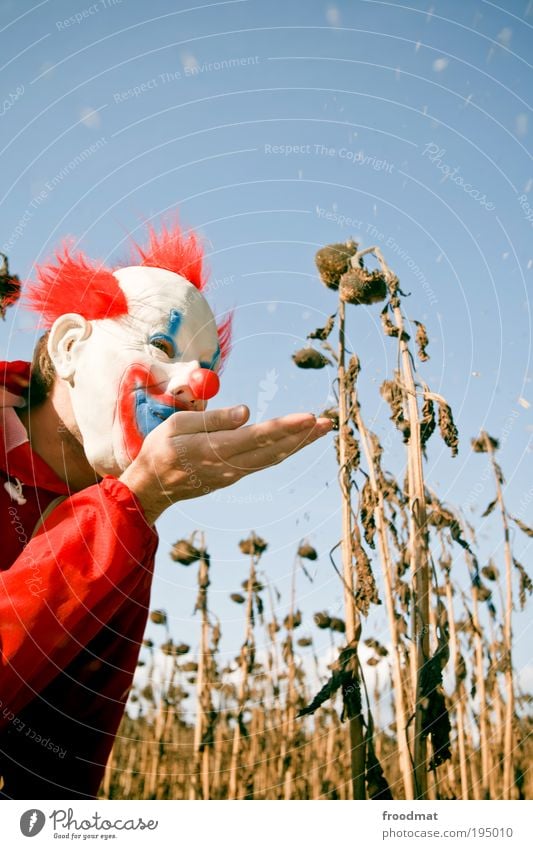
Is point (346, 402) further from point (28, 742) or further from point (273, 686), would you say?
point (273, 686)

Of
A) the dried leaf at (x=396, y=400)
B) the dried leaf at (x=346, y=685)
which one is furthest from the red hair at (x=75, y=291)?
the dried leaf at (x=346, y=685)

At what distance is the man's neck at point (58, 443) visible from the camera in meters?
1.23

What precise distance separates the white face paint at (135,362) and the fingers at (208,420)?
0.38 ft

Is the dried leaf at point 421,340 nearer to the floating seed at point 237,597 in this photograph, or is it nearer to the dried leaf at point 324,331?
the dried leaf at point 324,331

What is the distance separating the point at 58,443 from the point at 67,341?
0.17 m

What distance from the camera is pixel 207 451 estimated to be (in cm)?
95

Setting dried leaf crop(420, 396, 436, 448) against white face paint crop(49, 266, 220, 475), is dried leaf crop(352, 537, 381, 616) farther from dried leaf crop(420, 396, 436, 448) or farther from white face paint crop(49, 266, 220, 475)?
white face paint crop(49, 266, 220, 475)

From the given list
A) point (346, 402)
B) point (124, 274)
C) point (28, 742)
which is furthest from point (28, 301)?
point (28, 742)

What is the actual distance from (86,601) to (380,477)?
20.1 inches

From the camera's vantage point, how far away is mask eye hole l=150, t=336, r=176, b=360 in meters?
1.17

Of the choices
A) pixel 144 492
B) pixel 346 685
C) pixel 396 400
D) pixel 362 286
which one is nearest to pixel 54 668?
pixel 144 492

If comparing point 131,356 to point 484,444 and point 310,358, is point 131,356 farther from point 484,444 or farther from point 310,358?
point 484,444

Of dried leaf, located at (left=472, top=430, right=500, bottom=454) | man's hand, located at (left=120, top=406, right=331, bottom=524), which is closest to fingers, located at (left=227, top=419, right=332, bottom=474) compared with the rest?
man's hand, located at (left=120, top=406, right=331, bottom=524)
